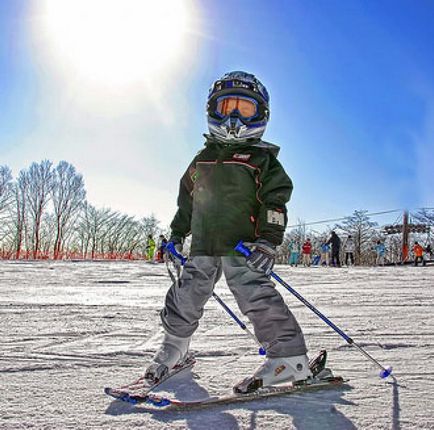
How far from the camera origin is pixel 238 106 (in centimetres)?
242

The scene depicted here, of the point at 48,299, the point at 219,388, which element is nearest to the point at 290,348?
the point at 219,388

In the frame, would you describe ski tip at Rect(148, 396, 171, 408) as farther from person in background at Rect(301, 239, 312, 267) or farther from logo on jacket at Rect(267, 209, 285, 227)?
person in background at Rect(301, 239, 312, 267)

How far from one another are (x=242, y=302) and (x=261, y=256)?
266 millimetres

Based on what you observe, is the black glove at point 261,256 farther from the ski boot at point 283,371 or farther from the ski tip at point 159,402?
the ski tip at point 159,402

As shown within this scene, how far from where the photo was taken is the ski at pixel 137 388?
1719 mm

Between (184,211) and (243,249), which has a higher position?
(184,211)

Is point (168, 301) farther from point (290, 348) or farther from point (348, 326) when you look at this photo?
point (348, 326)

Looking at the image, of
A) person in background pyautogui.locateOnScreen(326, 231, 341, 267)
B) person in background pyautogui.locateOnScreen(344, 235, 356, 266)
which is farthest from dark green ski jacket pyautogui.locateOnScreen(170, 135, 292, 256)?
person in background pyautogui.locateOnScreen(326, 231, 341, 267)

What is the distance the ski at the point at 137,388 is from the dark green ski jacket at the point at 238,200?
623 millimetres

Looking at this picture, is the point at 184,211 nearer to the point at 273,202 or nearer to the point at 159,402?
the point at 273,202

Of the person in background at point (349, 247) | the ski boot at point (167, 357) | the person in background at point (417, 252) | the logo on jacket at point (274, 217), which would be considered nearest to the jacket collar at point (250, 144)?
the logo on jacket at point (274, 217)

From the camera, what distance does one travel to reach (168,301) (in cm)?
229

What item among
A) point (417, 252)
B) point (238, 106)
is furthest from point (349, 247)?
point (238, 106)

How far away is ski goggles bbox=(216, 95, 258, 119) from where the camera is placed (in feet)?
7.90
